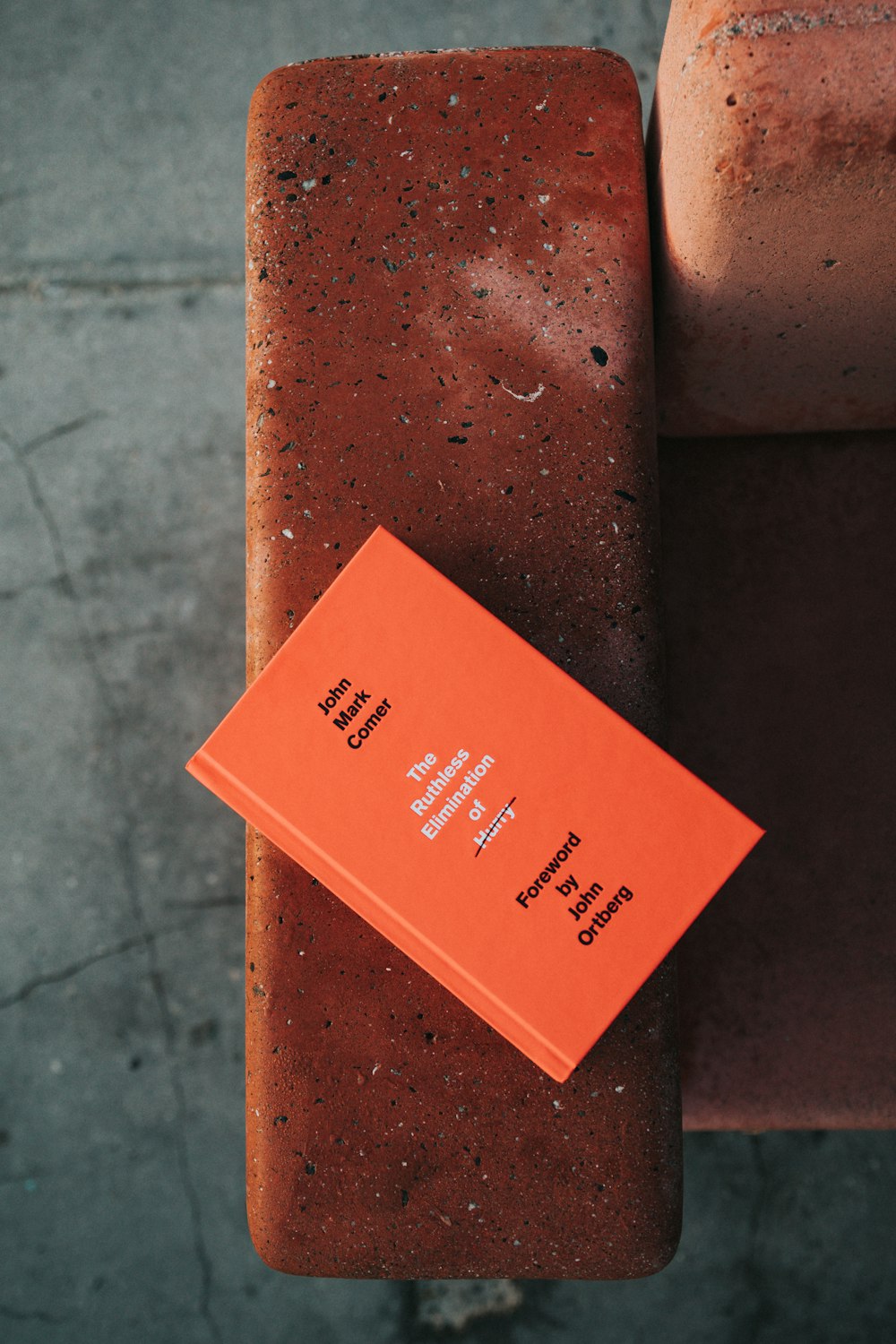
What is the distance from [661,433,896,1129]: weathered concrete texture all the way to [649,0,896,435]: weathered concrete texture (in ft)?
0.48

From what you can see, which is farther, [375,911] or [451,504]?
[451,504]

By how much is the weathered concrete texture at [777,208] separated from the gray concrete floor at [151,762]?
106cm

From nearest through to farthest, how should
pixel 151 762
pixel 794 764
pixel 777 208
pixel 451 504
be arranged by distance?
pixel 777 208
pixel 451 504
pixel 794 764
pixel 151 762

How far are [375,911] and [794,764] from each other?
605mm

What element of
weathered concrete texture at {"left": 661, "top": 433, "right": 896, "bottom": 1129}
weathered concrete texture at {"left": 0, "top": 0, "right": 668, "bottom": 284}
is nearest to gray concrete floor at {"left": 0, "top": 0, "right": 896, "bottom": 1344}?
weathered concrete texture at {"left": 0, "top": 0, "right": 668, "bottom": 284}

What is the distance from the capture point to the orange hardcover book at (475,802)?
30.8 inches

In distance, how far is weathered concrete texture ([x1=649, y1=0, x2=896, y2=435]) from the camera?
718 mm

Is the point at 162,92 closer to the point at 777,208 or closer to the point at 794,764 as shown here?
the point at 777,208

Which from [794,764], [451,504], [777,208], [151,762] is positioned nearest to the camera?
[777,208]

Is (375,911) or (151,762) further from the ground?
(375,911)

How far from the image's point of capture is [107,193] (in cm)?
179

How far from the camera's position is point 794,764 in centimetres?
111

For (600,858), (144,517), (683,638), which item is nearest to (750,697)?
(683,638)

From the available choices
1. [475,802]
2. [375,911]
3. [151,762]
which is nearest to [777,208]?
[475,802]
